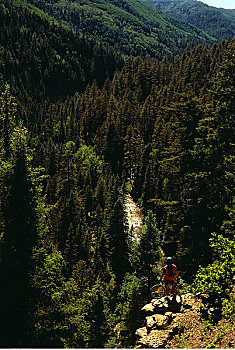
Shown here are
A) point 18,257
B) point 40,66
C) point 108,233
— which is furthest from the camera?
point 40,66

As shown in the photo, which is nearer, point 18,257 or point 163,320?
point 163,320

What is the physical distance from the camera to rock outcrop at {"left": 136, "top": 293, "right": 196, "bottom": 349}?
1077cm

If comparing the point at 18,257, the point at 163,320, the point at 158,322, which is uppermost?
the point at 163,320

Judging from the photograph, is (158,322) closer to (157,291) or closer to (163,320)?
(163,320)

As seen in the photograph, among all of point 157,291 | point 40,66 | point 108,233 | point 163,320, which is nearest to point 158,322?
point 163,320

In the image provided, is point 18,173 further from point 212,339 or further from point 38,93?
point 38,93

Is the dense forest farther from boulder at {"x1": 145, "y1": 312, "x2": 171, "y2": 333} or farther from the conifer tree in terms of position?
boulder at {"x1": 145, "y1": 312, "x2": 171, "y2": 333}

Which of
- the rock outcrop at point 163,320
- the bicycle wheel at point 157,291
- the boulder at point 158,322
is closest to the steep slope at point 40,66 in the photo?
the bicycle wheel at point 157,291

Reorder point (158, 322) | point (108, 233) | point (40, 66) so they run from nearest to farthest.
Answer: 1. point (158, 322)
2. point (108, 233)
3. point (40, 66)

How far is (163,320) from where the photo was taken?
11727 mm

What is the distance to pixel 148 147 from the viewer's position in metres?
78.7

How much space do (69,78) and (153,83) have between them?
9592cm

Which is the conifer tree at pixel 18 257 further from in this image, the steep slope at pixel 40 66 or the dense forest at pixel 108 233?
the steep slope at pixel 40 66

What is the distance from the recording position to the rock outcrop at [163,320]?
1077 cm
